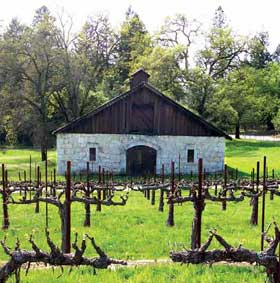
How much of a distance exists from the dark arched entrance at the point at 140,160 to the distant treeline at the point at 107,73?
11.3 metres

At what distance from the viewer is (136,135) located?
3412 centimetres

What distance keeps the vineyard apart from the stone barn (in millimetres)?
8202

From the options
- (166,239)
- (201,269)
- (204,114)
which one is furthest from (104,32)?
(201,269)

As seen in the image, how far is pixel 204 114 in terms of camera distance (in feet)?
182

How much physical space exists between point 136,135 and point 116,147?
5.21 ft

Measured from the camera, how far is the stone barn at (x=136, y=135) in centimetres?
3388

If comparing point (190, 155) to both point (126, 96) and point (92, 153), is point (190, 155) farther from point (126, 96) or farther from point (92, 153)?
point (92, 153)

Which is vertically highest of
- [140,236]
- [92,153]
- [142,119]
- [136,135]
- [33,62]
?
[33,62]

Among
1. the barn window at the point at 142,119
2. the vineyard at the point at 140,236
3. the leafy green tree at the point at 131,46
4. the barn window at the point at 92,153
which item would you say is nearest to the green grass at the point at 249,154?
the barn window at the point at 142,119

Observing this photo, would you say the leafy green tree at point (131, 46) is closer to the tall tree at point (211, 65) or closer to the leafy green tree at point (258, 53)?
the tall tree at point (211, 65)

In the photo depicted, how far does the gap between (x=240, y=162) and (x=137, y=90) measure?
13.1 meters

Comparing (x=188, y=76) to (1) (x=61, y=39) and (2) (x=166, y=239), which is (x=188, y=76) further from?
(2) (x=166, y=239)

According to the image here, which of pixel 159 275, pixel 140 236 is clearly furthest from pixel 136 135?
pixel 159 275

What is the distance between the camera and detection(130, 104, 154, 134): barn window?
34219 mm
